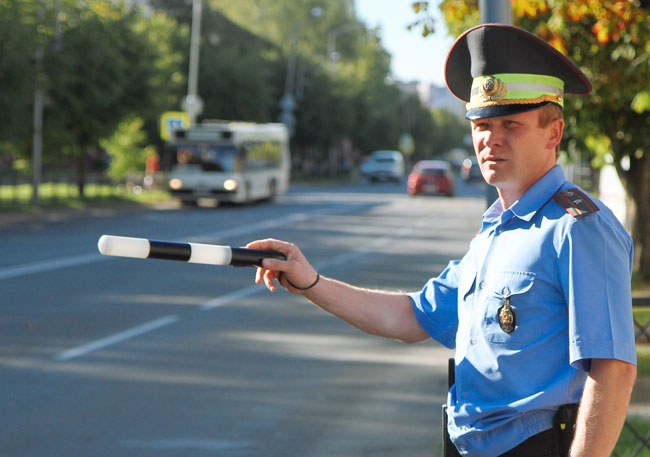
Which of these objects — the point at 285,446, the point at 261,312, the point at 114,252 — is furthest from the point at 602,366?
the point at 261,312

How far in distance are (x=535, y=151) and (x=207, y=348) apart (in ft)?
23.9

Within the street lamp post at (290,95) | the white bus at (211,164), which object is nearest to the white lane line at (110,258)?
the white bus at (211,164)

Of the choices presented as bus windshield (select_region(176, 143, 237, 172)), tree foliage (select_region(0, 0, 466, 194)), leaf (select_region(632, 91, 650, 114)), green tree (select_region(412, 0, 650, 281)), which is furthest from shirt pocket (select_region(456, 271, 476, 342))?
bus windshield (select_region(176, 143, 237, 172))

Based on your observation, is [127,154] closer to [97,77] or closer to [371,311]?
[97,77]

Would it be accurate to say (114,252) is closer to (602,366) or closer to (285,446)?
(602,366)

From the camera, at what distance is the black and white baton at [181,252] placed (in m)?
2.33

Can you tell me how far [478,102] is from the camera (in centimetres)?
253

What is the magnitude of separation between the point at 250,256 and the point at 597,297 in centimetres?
92

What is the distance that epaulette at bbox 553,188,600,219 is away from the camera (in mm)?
2271

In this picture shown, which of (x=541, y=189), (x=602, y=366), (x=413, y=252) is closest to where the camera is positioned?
(x=602, y=366)

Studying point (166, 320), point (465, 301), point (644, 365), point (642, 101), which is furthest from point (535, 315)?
point (166, 320)

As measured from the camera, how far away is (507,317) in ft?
7.68

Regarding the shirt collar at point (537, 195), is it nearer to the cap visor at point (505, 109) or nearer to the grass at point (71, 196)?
the cap visor at point (505, 109)

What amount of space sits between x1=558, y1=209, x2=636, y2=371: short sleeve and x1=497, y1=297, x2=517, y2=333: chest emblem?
0.15m
